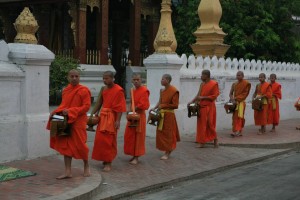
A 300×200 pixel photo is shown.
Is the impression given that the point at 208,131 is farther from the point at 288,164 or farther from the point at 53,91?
the point at 53,91

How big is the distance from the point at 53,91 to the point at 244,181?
38.8ft

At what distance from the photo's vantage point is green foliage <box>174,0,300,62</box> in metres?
21.2

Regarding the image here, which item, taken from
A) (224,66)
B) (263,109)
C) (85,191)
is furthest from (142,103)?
(224,66)

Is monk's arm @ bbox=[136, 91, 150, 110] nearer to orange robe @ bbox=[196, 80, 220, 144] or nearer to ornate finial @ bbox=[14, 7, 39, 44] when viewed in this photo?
ornate finial @ bbox=[14, 7, 39, 44]

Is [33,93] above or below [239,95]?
above

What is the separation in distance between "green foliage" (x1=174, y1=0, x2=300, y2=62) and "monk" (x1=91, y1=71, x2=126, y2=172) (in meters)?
13.2

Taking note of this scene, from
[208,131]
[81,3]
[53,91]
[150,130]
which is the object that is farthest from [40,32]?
[208,131]

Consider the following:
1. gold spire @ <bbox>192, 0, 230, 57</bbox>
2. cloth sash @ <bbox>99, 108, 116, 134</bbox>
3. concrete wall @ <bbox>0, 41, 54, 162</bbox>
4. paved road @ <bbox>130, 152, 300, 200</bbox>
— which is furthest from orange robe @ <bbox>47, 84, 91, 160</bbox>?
gold spire @ <bbox>192, 0, 230, 57</bbox>

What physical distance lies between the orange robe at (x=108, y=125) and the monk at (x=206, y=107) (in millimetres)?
3099

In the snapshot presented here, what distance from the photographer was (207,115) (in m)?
11.2

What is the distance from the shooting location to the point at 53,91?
18812 millimetres

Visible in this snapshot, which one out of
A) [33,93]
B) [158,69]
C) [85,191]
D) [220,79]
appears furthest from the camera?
[220,79]

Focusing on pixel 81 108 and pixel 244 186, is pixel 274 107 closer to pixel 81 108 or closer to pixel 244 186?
pixel 244 186

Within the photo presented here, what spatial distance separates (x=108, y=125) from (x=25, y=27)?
7.68 feet
